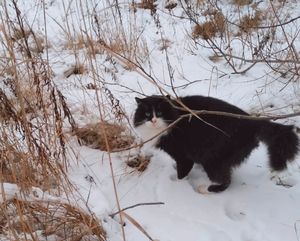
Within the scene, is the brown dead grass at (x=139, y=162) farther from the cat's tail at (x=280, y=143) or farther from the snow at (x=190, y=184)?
the cat's tail at (x=280, y=143)

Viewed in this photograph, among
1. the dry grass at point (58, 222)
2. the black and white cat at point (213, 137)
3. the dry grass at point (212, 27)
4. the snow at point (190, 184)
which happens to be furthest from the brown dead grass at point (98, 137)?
the dry grass at point (212, 27)

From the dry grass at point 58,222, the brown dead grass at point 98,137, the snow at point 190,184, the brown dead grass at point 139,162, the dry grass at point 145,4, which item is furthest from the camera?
the dry grass at point 145,4

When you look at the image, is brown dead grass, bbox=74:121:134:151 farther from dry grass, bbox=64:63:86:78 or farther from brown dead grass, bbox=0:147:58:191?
dry grass, bbox=64:63:86:78

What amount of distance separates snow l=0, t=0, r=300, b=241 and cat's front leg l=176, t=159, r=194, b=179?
0.04m

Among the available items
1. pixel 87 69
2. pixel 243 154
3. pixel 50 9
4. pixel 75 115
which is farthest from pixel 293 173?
pixel 50 9

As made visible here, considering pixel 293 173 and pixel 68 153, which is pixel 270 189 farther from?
pixel 68 153

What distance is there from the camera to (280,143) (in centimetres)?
207

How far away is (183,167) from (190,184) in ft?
0.37

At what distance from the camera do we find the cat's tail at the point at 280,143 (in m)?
2.06

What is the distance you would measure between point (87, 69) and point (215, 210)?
1886 mm

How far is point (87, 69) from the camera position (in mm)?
3551

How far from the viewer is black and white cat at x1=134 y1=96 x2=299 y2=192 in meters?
2.09

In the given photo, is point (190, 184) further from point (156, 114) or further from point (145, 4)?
point (145, 4)

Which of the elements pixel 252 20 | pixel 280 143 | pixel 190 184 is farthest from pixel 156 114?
pixel 252 20
